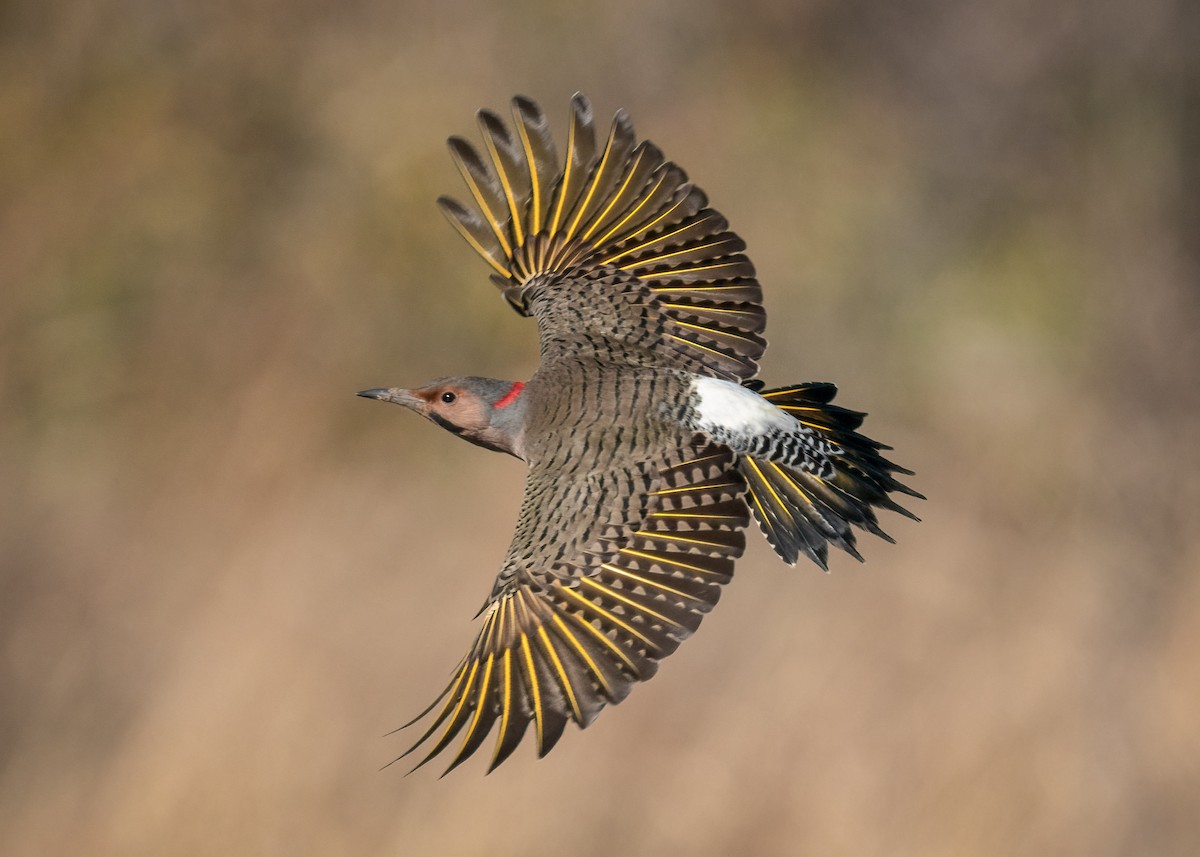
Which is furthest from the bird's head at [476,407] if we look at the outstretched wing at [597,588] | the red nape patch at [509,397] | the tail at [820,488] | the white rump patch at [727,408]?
the tail at [820,488]

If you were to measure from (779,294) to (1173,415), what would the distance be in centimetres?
227

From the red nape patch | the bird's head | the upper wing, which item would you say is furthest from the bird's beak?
the upper wing

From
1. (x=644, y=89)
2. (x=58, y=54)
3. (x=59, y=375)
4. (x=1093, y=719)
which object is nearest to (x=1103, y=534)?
(x=1093, y=719)

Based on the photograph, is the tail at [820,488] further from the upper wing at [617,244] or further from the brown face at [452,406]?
the brown face at [452,406]

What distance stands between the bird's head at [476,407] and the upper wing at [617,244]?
0.24 meters

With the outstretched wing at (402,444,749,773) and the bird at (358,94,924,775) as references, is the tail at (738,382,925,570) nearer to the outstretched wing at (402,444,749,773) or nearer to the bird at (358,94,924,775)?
the bird at (358,94,924,775)

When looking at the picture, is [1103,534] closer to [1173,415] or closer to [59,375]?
[1173,415]

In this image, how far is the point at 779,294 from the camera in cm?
754

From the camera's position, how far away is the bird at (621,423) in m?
3.85

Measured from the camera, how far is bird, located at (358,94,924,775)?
151 inches

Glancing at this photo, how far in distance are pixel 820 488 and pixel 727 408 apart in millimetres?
381

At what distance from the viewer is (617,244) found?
4137 millimetres

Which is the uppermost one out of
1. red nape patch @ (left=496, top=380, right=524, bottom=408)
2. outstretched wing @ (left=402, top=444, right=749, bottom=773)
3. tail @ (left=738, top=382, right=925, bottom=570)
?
tail @ (left=738, top=382, right=925, bottom=570)

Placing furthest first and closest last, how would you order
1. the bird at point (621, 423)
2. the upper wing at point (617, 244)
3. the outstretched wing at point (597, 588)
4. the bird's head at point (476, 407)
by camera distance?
the bird's head at point (476, 407), the upper wing at point (617, 244), the bird at point (621, 423), the outstretched wing at point (597, 588)
